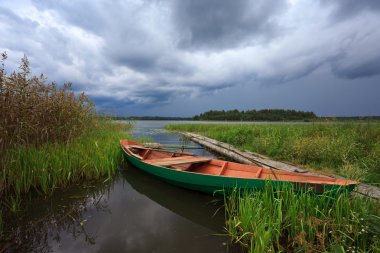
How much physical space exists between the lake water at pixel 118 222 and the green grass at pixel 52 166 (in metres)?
0.41

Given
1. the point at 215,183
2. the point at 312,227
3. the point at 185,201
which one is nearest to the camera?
the point at 312,227

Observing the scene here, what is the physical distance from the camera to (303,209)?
138 inches

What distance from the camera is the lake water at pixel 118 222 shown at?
3803 mm

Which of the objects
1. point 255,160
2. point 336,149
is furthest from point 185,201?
point 336,149

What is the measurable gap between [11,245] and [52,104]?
3.79 m

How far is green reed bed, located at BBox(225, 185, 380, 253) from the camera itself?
9.80 ft

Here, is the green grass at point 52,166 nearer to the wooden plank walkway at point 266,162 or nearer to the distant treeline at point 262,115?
the wooden plank walkway at point 266,162

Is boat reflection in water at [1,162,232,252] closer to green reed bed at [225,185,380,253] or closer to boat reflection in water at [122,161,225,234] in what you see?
boat reflection in water at [122,161,225,234]

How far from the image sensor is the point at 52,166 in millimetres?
5859

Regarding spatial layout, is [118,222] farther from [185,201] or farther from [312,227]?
[312,227]

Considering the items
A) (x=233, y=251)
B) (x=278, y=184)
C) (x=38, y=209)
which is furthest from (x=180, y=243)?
(x=38, y=209)

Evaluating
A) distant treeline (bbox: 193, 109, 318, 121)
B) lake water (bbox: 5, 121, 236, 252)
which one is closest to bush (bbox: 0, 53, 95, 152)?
lake water (bbox: 5, 121, 236, 252)

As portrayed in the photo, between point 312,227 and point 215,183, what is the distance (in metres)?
2.31

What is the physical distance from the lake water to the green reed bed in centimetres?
82
